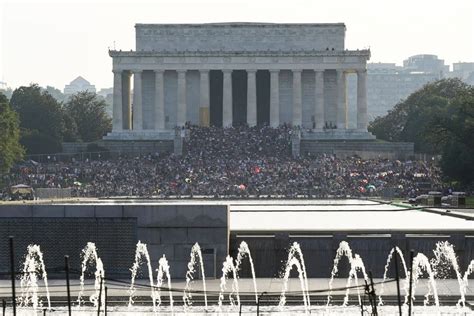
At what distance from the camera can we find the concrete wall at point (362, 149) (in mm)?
133875

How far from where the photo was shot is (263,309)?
126ft

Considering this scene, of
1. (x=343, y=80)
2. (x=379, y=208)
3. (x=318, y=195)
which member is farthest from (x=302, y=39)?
(x=379, y=208)

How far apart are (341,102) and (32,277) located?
114364 millimetres

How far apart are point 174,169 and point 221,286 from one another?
79.0 meters

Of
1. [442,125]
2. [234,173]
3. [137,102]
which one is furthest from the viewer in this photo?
[137,102]

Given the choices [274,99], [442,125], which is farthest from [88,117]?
[442,125]

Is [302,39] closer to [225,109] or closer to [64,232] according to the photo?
[225,109]

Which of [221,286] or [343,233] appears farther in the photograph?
[343,233]

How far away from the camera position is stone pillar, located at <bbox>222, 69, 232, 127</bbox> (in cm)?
15338

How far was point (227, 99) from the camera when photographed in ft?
507

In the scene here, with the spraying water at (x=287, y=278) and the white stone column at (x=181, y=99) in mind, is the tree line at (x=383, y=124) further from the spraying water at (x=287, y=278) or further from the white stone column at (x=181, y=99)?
the spraying water at (x=287, y=278)

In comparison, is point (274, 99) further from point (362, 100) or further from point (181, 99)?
point (181, 99)

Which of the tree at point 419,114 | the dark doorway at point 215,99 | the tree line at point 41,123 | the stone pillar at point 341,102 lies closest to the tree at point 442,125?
the tree at point 419,114

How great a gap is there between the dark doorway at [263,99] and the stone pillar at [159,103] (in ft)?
33.8
